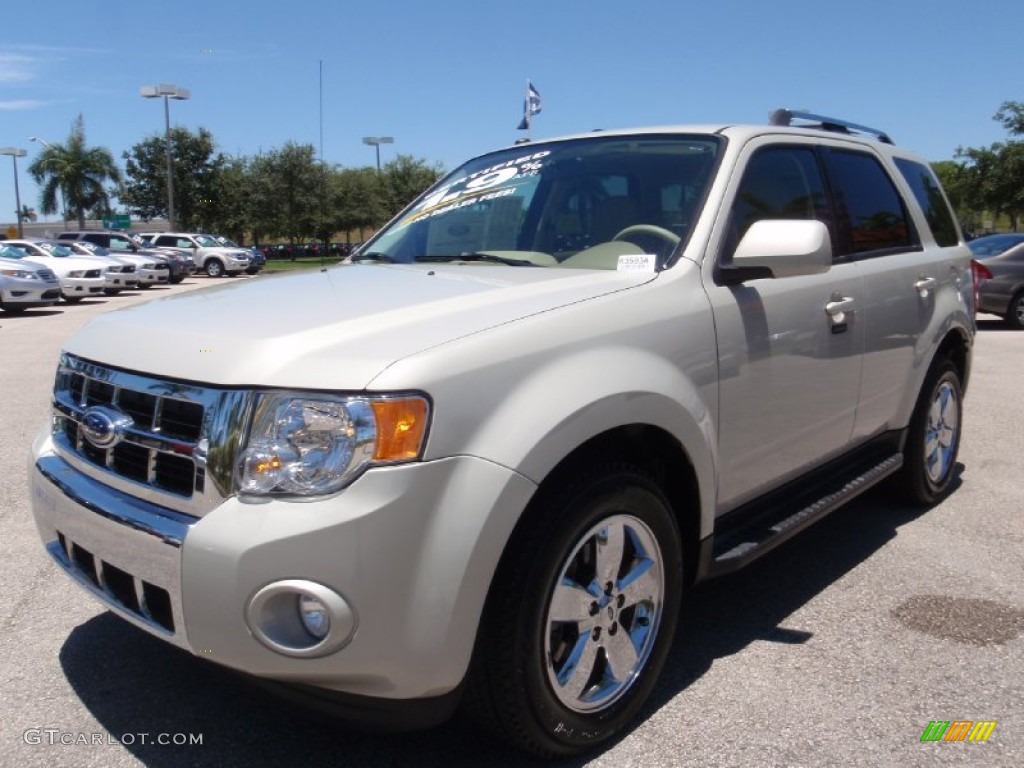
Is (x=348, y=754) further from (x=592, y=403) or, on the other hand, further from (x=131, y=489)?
(x=592, y=403)

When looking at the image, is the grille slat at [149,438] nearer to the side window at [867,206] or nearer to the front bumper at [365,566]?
the front bumper at [365,566]

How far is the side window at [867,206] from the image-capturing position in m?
3.95

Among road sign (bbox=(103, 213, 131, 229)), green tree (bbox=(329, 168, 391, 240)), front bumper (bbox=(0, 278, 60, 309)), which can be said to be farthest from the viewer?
green tree (bbox=(329, 168, 391, 240))

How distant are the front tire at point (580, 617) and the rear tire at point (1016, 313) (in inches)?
534

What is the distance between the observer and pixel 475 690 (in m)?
Result: 2.29

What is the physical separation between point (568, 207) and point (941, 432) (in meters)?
2.64

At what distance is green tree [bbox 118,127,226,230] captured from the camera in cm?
4869

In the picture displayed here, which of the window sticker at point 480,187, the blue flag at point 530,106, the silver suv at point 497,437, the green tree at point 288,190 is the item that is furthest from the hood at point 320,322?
the green tree at point 288,190

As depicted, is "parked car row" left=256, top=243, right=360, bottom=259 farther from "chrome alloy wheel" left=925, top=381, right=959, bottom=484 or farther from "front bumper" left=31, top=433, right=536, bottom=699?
"front bumper" left=31, top=433, right=536, bottom=699

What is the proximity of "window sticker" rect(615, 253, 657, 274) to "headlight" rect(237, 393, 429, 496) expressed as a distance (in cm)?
117

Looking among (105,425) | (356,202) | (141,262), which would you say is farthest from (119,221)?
(105,425)

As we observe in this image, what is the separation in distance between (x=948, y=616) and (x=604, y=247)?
1963mm

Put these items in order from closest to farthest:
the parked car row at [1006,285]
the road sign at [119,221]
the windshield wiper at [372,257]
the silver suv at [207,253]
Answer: the windshield wiper at [372,257] < the parked car row at [1006,285] < the silver suv at [207,253] < the road sign at [119,221]

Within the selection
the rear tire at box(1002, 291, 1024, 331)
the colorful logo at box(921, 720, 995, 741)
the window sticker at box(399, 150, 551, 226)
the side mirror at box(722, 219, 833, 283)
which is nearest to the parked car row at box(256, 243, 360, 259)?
the rear tire at box(1002, 291, 1024, 331)
